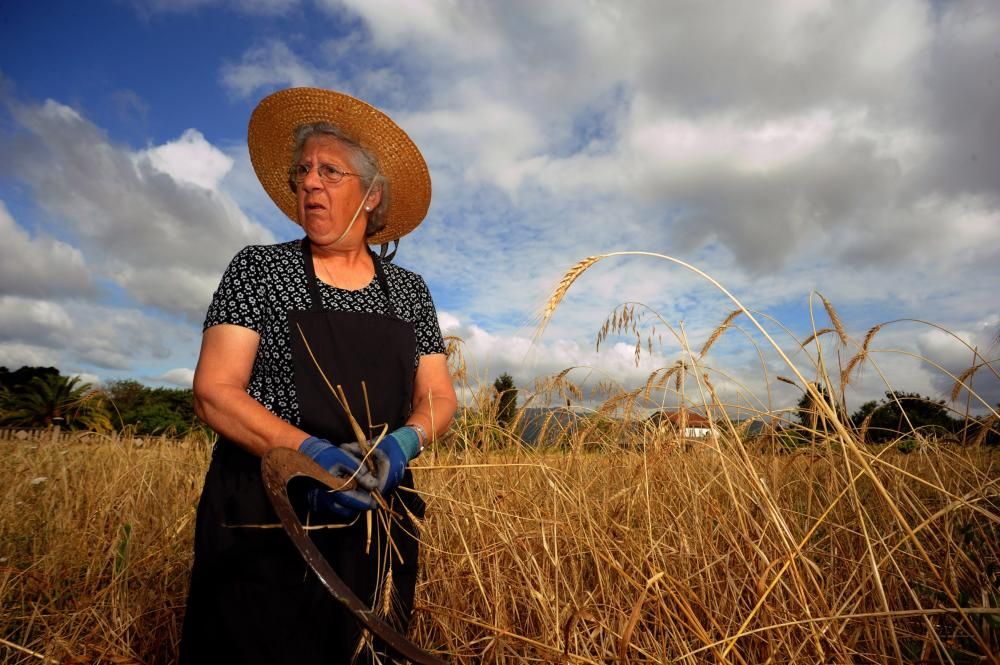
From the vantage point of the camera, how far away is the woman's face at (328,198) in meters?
2.30

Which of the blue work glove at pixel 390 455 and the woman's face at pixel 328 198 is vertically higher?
the woman's face at pixel 328 198

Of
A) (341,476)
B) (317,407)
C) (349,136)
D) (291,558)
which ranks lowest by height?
(291,558)

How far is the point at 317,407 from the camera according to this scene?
6.78 ft

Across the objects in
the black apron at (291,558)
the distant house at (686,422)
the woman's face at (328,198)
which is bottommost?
the black apron at (291,558)

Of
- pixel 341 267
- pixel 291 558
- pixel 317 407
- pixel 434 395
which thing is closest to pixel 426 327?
pixel 434 395

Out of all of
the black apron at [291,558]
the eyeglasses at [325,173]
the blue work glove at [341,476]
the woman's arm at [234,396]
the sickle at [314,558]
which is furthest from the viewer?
the eyeglasses at [325,173]

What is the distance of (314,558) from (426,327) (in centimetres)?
137

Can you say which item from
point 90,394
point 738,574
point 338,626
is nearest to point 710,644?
point 738,574

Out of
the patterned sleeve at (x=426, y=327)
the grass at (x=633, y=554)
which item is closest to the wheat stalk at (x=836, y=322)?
the grass at (x=633, y=554)

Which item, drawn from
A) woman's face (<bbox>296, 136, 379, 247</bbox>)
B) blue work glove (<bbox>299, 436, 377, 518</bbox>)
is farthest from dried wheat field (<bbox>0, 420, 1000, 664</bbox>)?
woman's face (<bbox>296, 136, 379, 247</bbox>)

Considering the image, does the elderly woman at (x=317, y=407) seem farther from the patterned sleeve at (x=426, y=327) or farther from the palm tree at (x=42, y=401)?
the palm tree at (x=42, y=401)

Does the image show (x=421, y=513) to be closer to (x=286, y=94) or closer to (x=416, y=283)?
(x=416, y=283)

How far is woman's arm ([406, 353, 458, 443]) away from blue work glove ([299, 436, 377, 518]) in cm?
48

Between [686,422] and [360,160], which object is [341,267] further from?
[686,422]
